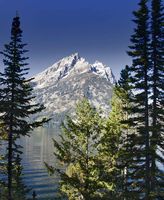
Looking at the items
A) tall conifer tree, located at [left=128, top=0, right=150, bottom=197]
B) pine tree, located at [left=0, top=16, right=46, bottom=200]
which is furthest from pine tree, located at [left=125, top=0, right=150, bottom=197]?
pine tree, located at [left=0, top=16, right=46, bottom=200]

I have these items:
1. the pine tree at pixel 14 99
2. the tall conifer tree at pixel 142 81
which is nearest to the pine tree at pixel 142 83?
the tall conifer tree at pixel 142 81

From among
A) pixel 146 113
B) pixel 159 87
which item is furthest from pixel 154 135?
pixel 159 87

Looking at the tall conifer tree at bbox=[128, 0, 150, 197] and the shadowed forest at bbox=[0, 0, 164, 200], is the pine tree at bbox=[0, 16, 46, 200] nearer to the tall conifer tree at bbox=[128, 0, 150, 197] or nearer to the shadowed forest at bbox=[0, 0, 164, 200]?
the shadowed forest at bbox=[0, 0, 164, 200]

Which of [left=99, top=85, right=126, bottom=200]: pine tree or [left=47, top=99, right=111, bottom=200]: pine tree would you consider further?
[left=99, top=85, right=126, bottom=200]: pine tree

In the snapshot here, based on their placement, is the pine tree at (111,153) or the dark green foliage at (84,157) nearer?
the dark green foliage at (84,157)

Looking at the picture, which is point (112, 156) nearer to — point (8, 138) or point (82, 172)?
point (82, 172)

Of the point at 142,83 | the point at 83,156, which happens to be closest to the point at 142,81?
the point at 142,83

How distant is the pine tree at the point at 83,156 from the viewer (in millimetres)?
33688

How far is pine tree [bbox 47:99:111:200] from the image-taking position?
33688mm

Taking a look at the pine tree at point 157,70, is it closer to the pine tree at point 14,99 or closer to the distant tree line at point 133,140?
the distant tree line at point 133,140

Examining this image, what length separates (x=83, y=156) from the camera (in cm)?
3425

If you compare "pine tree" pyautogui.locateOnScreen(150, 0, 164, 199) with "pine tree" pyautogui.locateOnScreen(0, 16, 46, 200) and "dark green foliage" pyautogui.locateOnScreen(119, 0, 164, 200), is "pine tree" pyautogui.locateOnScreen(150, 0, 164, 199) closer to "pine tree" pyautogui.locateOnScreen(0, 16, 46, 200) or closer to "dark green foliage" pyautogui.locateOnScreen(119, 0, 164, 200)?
"dark green foliage" pyautogui.locateOnScreen(119, 0, 164, 200)

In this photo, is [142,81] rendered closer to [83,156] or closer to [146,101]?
[146,101]

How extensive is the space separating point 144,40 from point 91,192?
15291mm
